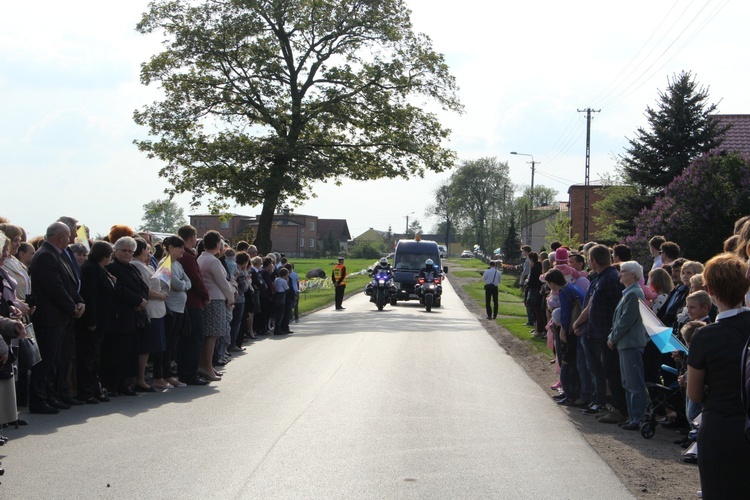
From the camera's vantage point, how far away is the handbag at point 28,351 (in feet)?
27.9

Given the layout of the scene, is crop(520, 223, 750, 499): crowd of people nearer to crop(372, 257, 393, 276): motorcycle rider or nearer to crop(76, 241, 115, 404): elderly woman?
crop(76, 241, 115, 404): elderly woman

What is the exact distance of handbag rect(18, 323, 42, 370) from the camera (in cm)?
850

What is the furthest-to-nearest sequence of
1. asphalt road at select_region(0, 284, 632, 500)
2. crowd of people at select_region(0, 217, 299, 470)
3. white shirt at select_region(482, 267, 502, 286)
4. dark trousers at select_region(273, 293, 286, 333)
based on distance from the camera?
1. white shirt at select_region(482, 267, 502, 286)
2. dark trousers at select_region(273, 293, 286, 333)
3. crowd of people at select_region(0, 217, 299, 470)
4. asphalt road at select_region(0, 284, 632, 500)

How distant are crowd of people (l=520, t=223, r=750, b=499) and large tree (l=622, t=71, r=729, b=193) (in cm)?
2250

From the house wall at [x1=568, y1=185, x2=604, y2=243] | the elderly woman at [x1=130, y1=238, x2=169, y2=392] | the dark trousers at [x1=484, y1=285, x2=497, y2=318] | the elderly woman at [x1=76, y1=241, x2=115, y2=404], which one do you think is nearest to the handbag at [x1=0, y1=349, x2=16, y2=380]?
the elderly woman at [x1=76, y1=241, x2=115, y2=404]

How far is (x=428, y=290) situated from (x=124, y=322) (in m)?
21.2

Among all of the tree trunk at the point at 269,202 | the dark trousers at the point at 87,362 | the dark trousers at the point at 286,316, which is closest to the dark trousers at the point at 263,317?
the dark trousers at the point at 286,316

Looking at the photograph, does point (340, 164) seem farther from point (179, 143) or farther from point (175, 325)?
point (175, 325)

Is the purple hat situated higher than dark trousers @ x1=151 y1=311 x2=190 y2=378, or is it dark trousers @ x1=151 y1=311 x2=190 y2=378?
the purple hat

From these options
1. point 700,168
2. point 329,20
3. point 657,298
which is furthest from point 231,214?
point 657,298

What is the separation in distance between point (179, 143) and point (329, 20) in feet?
27.4

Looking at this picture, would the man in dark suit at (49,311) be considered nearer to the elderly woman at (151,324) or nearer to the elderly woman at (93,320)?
the elderly woman at (93,320)

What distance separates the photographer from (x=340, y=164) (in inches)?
1431

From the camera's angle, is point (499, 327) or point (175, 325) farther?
point (499, 327)
